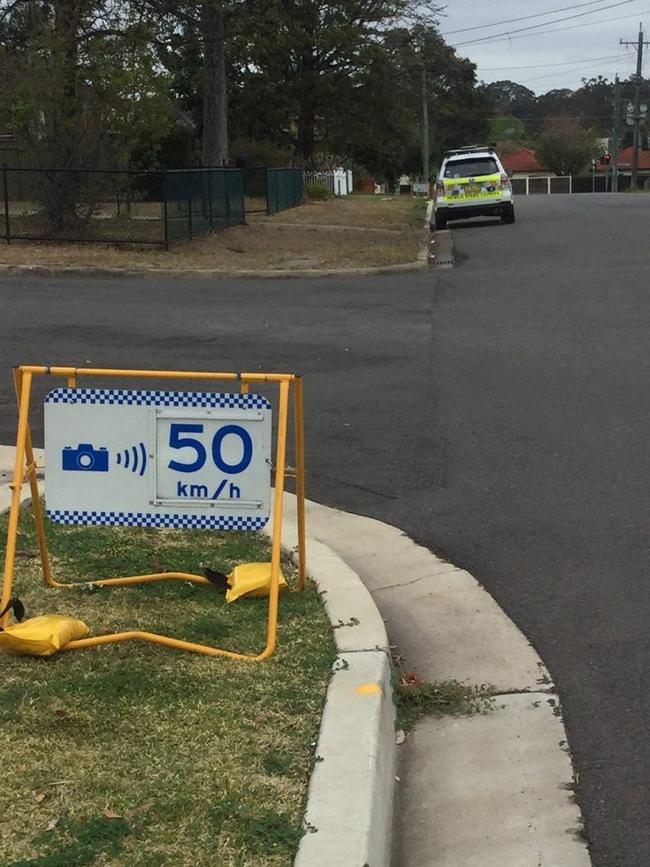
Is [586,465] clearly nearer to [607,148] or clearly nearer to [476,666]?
[476,666]

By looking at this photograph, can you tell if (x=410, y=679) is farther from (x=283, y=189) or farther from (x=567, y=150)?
(x=567, y=150)

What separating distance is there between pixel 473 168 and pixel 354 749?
23.6m

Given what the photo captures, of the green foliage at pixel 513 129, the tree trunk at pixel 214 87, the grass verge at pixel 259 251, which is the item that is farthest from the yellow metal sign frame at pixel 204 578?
the green foliage at pixel 513 129

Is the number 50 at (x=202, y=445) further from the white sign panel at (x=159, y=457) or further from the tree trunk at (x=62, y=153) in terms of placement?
the tree trunk at (x=62, y=153)

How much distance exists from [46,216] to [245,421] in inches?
674

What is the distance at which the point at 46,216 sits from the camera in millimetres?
20672

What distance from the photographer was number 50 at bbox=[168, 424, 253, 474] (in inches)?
186

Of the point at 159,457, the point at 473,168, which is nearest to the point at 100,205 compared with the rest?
the point at 473,168

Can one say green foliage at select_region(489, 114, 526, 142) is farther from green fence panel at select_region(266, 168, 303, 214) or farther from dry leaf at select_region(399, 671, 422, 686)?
dry leaf at select_region(399, 671, 422, 686)

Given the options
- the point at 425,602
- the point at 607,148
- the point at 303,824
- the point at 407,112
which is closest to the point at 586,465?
the point at 425,602

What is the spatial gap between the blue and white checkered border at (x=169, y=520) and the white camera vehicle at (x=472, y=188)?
22.1 meters

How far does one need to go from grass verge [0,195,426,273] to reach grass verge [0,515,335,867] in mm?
13255

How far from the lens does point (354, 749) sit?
12.2 feet

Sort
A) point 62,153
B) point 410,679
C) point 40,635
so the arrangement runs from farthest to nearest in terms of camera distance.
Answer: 1. point 62,153
2. point 410,679
3. point 40,635
